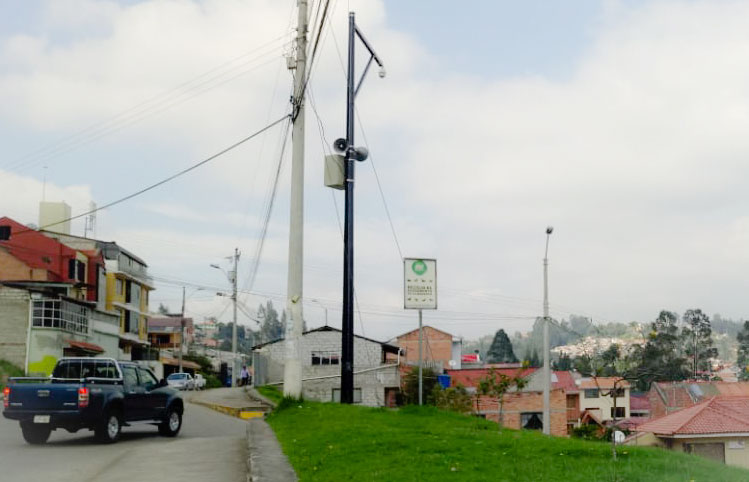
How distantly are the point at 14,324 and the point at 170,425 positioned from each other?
34058 millimetres

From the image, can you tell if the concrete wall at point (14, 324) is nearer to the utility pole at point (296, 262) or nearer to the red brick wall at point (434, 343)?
the utility pole at point (296, 262)

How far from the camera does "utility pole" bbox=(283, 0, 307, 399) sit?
19.7 metres

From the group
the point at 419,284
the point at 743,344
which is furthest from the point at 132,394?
the point at 743,344

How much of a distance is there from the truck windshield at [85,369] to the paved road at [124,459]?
1314mm

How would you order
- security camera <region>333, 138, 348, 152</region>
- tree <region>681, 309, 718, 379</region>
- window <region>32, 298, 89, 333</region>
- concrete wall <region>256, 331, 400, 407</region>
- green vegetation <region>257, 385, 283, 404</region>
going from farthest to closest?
1. tree <region>681, 309, 718, 379</region>
2. concrete wall <region>256, 331, 400, 407</region>
3. window <region>32, 298, 89, 333</region>
4. green vegetation <region>257, 385, 283, 404</region>
5. security camera <region>333, 138, 348, 152</region>

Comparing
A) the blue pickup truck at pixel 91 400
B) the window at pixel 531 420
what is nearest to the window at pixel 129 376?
the blue pickup truck at pixel 91 400

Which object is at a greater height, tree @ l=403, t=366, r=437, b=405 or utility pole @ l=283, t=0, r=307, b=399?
utility pole @ l=283, t=0, r=307, b=399

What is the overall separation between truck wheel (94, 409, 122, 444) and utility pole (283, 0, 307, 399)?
14.1ft

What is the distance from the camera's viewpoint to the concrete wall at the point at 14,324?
4828cm

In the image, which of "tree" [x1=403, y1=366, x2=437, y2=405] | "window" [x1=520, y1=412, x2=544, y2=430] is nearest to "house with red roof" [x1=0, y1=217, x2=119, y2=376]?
"tree" [x1=403, y1=366, x2=437, y2=405]

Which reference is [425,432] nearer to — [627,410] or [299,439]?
[299,439]

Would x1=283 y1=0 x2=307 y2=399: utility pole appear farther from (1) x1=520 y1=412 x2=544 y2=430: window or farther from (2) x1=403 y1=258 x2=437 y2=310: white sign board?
(1) x1=520 y1=412 x2=544 y2=430: window

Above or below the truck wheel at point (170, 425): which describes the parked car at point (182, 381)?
below

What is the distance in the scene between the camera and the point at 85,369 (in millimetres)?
17859
